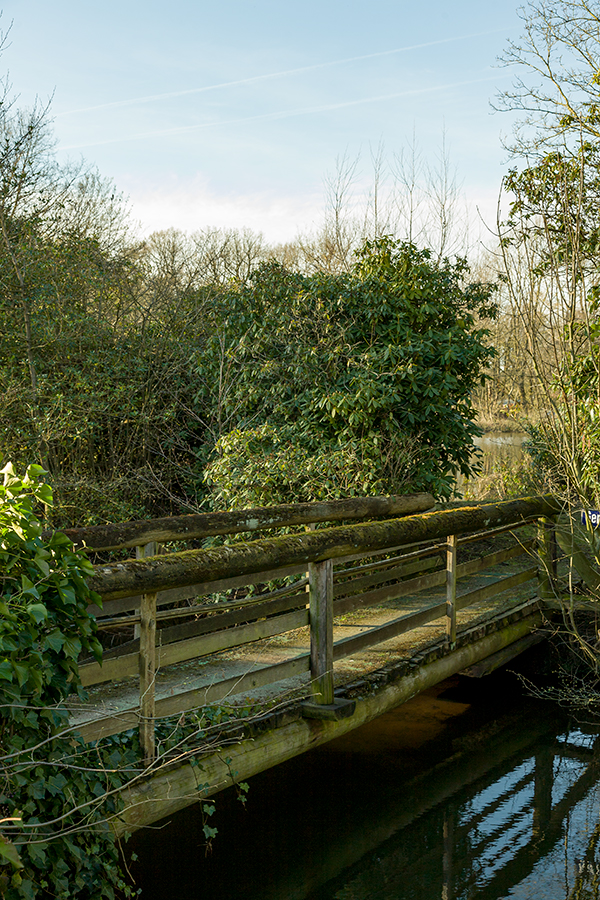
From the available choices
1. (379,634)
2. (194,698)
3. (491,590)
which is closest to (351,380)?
(491,590)

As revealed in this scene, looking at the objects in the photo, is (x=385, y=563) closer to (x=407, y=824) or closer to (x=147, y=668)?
(x=407, y=824)

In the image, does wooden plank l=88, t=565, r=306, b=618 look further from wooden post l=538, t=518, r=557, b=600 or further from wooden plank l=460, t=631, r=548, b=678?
wooden post l=538, t=518, r=557, b=600

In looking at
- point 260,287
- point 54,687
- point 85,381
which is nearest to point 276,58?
point 260,287

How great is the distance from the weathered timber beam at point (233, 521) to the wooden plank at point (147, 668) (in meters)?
0.49

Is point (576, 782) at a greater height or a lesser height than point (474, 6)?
lesser

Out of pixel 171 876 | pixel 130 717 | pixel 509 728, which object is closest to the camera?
pixel 130 717

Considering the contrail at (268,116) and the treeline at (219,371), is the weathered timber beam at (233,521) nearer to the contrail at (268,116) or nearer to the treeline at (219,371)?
the treeline at (219,371)

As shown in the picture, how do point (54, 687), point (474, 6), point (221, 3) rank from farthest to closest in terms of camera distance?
1. point (474, 6)
2. point (221, 3)
3. point (54, 687)

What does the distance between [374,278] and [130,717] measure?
22.7 feet

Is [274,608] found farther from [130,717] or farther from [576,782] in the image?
[576,782]

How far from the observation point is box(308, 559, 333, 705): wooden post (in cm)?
420

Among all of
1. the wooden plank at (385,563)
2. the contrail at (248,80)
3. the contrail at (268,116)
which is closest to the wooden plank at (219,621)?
the wooden plank at (385,563)

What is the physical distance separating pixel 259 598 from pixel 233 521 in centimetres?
139

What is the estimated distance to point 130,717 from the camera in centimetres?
333
